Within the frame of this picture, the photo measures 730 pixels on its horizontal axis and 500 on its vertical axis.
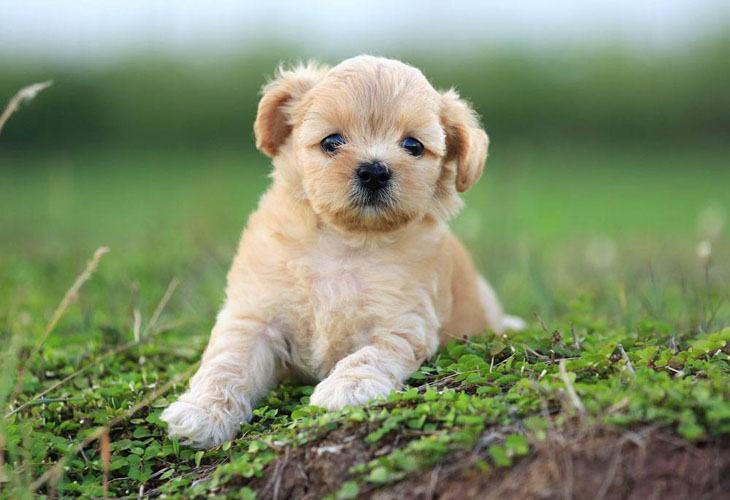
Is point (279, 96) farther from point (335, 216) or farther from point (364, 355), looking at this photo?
point (364, 355)

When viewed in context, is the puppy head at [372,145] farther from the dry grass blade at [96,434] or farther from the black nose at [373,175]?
the dry grass blade at [96,434]

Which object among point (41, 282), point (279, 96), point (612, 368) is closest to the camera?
point (612, 368)

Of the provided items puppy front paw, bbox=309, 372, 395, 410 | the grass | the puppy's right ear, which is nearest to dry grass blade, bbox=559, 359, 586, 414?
the grass

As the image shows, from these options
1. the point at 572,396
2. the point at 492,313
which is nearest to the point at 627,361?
the point at 572,396

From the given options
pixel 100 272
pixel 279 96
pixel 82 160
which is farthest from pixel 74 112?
pixel 279 96

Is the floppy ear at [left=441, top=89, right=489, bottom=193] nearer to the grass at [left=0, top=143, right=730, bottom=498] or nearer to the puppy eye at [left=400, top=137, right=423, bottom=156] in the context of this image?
the puppy eye at [left=400, top=137, right=423, bottom=156]

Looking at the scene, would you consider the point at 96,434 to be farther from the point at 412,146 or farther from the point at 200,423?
the point at 412,146
